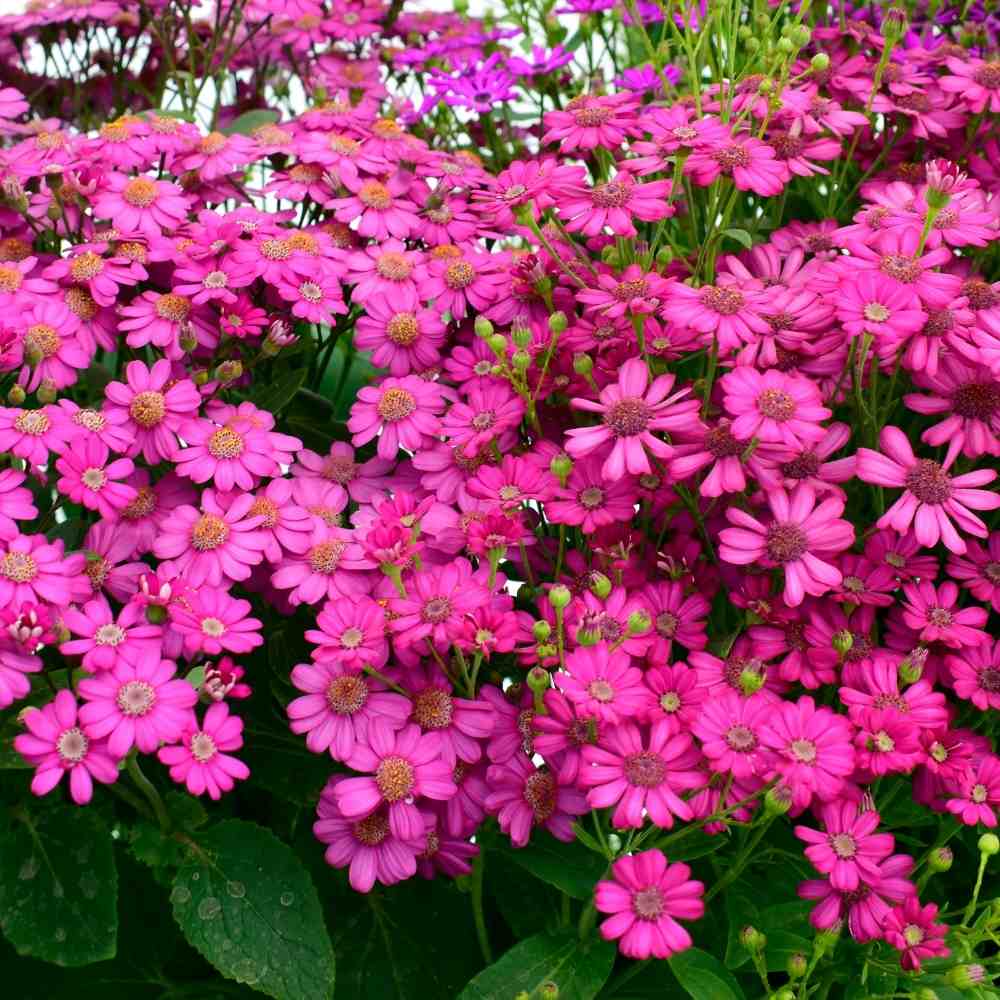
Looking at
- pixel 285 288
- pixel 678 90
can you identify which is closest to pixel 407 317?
pixel 285 288

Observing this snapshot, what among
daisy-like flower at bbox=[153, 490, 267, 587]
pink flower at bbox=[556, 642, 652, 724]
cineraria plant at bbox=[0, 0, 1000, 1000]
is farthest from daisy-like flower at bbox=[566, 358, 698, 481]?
daisy-like flower at bbox=[153, 490, 267, 587]

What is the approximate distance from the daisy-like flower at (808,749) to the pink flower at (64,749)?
342 mm

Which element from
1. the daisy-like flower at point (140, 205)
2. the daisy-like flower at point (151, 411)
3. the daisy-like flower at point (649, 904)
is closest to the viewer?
the daisy-like flower at point (649, 904)

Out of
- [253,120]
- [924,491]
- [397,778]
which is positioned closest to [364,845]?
[397,778]

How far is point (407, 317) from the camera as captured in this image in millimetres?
1012

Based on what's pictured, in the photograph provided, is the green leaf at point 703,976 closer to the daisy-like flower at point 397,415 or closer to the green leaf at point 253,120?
the daisy-like flower at point 397,415

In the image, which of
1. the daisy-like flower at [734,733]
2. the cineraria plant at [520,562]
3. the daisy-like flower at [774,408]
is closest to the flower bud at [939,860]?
the cineraria plant at [520,562]

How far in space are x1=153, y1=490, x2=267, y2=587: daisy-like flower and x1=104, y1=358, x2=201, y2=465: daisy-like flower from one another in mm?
58

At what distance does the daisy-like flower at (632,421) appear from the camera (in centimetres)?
82

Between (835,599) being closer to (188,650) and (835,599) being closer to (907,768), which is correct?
(907,768)

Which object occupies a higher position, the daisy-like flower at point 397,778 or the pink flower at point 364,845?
the daisy-like flower at point 397,778

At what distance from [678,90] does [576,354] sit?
0.47 m

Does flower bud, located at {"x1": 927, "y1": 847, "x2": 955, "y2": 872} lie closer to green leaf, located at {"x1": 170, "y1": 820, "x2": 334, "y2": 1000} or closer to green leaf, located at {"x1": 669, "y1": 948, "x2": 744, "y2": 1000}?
green leaf, located at {"x1": 669, "y1": 948, "x2": 744, "y2": 1000}

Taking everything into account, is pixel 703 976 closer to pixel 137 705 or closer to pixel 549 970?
pixel 549 970
